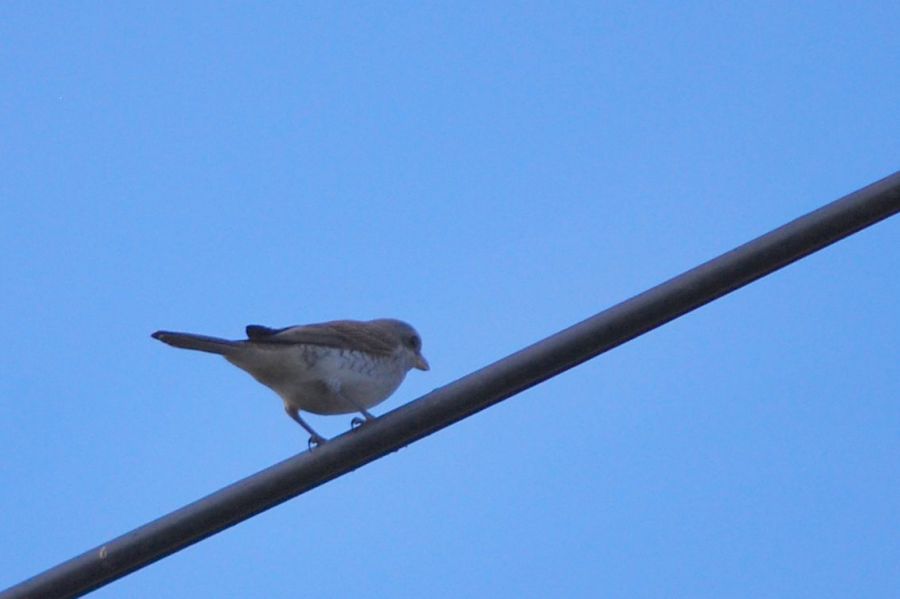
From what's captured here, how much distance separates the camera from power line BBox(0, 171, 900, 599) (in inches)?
166

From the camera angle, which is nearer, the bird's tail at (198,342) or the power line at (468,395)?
the power line at (468,395)

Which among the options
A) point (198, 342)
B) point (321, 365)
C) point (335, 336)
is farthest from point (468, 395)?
point (335, 336)

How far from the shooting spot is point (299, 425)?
8.07m

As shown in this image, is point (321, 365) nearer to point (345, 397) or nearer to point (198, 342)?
point (345, 397)

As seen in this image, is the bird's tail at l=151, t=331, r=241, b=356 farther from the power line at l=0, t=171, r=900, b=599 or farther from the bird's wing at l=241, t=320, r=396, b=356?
the power line at l=0, t=171, r=900, b=599

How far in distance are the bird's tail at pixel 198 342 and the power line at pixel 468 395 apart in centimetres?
149

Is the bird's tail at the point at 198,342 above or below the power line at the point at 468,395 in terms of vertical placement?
above

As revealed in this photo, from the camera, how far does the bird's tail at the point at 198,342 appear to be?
20.2ft

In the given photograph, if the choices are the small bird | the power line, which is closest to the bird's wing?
the small bird

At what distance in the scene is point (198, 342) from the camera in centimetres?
645

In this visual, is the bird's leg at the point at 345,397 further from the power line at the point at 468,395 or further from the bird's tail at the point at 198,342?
the power line at the point at 468,395

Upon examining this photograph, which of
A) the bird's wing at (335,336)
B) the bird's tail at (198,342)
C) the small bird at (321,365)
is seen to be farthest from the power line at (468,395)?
the bird's wing at (335,336)

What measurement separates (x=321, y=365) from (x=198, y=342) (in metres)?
1.57

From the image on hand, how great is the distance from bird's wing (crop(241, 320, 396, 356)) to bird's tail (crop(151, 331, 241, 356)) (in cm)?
30
